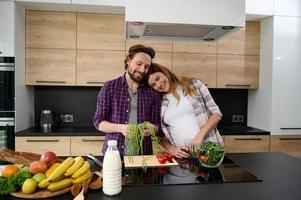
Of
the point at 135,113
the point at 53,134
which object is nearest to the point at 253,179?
the point at 135,113

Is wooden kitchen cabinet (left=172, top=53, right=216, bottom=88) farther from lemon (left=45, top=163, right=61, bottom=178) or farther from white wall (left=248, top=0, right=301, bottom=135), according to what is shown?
lemon (left=45, top=163, right=61, bottom=178)

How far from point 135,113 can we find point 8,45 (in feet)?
4.92

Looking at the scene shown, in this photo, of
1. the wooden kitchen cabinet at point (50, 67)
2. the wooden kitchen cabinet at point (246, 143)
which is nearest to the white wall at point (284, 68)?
the wooden kitchen cabinet at point (246, 143)

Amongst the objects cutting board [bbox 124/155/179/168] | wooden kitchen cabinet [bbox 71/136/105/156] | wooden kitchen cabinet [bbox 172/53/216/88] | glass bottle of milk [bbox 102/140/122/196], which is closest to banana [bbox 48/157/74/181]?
glass bottle of milk [bbox 102/140/122/196]

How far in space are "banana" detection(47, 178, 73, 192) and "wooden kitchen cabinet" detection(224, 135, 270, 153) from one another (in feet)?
6.30

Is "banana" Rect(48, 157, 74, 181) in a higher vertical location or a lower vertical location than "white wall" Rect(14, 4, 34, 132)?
lower

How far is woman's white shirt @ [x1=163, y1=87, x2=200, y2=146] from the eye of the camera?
1646mm

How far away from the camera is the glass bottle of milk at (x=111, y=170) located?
0.90 metres

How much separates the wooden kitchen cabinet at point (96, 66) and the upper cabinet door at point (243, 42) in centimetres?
117

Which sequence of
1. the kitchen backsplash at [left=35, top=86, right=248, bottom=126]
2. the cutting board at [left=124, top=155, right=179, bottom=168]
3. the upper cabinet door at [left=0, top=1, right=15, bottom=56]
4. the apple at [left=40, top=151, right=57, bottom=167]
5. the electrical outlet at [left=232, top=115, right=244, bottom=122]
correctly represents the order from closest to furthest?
the apple at [left=40, top=151, right=57, bottom=167]
the cutting board at [left=124, top=155, right=179, bottom=168]
the upper cabinet door at [left=0, top=1, right=15, bottom=56]
the kitchen backsplash at [left=35, top=86, right=248, bottom=126]
the electrical outlet at [left=232, top=115, right=244, bottom=122]

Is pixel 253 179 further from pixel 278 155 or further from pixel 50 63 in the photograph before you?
pixel 50 63

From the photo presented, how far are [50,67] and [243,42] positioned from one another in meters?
2.09

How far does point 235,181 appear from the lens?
1.07 metres

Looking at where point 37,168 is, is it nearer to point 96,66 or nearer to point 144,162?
point 144,162
